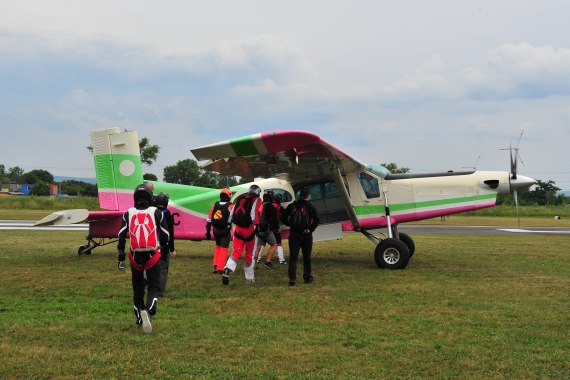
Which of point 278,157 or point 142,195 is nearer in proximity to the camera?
point 142,195

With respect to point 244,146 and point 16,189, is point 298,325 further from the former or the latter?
point 16,189

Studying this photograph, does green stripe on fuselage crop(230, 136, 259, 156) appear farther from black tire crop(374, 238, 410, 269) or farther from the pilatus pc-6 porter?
black tire crop(374, 238, 410, 269)

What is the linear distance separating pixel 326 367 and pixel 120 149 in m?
9.99

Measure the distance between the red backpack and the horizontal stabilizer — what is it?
6.21m

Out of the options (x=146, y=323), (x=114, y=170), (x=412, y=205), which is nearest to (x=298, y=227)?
(x=146, y=323)

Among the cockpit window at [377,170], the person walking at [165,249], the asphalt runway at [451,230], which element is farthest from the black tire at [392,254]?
the asphalt runway at [451,230]

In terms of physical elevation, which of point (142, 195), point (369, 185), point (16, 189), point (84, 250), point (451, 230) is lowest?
point (451, 230)

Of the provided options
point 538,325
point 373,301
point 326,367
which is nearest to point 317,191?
point 373,301

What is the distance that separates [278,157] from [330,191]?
8.90ft

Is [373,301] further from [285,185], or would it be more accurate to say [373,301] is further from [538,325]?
[285,185]

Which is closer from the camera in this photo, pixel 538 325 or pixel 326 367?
pixel 326 367

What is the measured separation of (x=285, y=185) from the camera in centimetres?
1244

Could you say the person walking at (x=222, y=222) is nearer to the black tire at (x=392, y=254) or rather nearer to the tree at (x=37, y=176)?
the black tire at (x=392, y=254)

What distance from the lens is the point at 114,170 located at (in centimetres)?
1285
